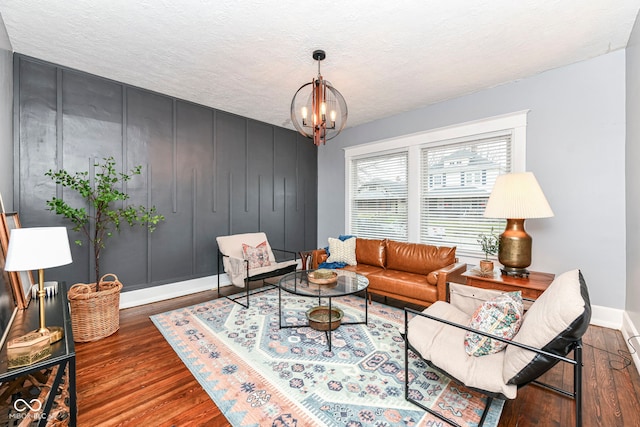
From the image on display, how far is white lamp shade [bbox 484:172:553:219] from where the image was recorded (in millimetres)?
2543

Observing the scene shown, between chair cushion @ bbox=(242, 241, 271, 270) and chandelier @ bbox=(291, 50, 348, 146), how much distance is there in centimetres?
202

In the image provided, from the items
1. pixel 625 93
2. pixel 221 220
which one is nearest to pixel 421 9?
pixel 625 93

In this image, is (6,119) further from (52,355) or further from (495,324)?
(495,324)

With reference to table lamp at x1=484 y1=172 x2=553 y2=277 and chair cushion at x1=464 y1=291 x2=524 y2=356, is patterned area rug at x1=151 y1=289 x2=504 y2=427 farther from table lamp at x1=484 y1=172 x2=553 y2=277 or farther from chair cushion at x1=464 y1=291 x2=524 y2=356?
table lamp at x1=484 y1=172 x2=553 y2=277

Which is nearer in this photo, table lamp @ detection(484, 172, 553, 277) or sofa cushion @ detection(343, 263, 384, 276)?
table lamp @ detection(484, 172, 553, 277)

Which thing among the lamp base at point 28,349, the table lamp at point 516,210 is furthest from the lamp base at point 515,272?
the lamp base at point 28,349

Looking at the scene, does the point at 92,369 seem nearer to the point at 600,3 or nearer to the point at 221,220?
the point at 221,220

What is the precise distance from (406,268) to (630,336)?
6.76 feet

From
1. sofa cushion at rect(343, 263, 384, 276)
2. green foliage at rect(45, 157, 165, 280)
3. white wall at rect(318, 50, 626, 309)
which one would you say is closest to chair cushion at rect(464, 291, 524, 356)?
sofa cushion at rect(343, 263, 384, 276)

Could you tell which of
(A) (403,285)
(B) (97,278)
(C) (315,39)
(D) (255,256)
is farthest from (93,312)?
(C) (315,39)

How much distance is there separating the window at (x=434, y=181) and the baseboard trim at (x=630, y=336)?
4.50 feet

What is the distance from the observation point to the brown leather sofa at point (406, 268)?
3039mm

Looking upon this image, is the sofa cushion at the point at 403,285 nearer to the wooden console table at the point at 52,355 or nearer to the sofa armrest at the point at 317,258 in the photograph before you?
the sofa armrest at the point at 317,258

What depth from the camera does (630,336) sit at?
8.02 ft
